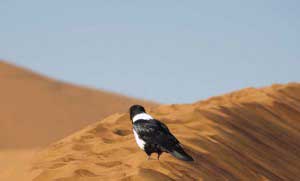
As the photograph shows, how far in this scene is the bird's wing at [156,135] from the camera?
8047 millimetres

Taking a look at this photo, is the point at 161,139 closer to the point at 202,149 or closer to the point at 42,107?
the point at 202,149

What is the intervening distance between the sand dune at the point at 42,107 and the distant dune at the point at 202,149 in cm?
1193

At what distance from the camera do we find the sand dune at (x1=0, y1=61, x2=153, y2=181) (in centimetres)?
2670

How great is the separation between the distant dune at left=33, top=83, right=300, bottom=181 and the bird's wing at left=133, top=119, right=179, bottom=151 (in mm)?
237

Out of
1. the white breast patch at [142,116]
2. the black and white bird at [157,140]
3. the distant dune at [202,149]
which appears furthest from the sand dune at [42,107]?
the black and white bird at [157,140]

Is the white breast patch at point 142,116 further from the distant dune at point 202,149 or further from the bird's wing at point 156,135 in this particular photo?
the distant dune at point 202,149

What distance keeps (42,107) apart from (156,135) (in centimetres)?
2417

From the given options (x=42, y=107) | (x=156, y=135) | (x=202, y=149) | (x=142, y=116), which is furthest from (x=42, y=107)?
(x=156, y=135)

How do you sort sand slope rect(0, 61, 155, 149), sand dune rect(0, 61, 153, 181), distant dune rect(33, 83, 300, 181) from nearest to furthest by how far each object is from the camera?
distant dune rect(33, 83, 300, 181) < sand dune rect(0, 61, 153, 181) < sand slope rect(0, 61, 155, 149)

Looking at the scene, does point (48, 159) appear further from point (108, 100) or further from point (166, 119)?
point (108, 100)

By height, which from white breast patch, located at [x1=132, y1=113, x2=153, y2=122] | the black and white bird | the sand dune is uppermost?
the sand dune

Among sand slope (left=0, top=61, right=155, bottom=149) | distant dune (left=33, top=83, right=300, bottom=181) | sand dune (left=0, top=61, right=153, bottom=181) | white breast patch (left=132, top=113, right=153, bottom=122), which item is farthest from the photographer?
sand slope (left=0, top=61, right=155, bottom=149)

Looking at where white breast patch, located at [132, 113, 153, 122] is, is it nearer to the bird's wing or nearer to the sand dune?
the bird's wing

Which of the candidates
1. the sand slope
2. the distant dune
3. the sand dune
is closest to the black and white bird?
the distant dune
